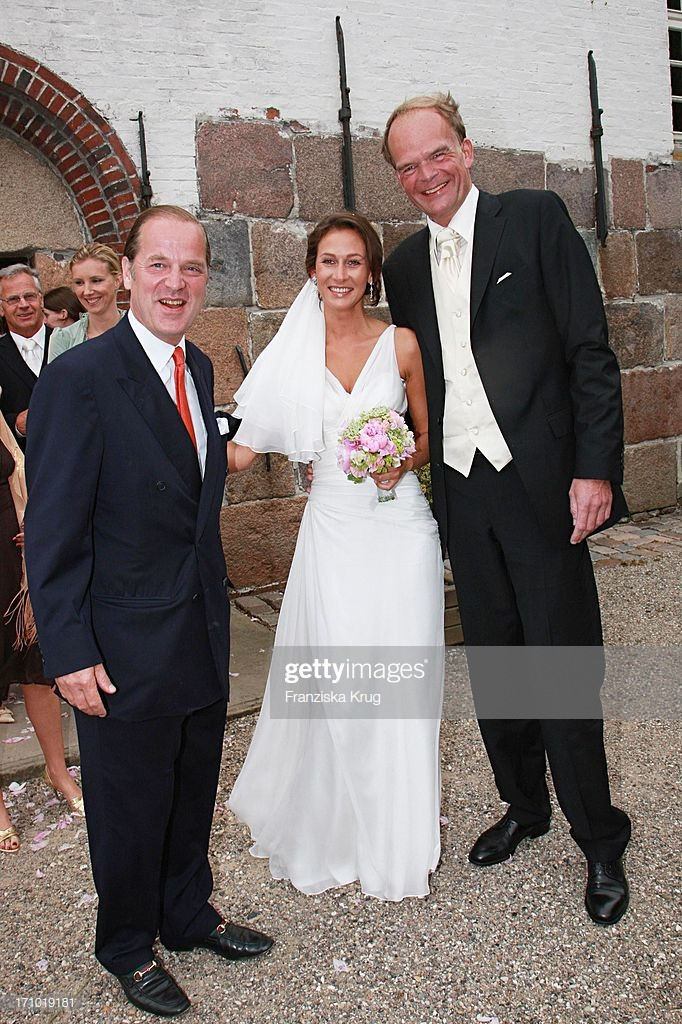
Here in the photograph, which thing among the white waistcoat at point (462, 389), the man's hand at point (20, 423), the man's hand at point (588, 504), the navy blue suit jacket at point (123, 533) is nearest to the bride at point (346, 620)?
the white waistcoat at point (462, 389)

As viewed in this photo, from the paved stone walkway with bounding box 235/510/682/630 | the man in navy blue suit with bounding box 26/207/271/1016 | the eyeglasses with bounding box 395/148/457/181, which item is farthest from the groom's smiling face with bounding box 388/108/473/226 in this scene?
the paved stone walkway with bounding box 235/510/682/630

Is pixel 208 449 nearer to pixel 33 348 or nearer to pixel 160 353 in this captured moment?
pixel 160 353

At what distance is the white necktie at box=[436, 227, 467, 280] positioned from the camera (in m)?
2.74

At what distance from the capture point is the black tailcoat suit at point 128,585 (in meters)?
2.04

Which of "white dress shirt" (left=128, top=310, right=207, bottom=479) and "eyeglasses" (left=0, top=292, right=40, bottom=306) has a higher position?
"eyeglasses" (left=0, top=292, right=40, bottom=306)

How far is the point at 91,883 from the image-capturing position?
2.96 meters

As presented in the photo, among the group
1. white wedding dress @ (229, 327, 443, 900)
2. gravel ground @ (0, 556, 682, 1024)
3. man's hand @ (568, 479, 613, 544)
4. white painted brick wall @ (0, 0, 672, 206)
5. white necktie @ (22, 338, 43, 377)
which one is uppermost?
white painted brick wall @ (0, 0, 672, 206)

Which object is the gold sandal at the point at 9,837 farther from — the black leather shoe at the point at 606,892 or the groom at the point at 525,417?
the black leather shoe at the point at 606,892

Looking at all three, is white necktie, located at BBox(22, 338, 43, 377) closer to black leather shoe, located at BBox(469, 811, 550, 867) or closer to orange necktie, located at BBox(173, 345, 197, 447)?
orange necktie, located at BBox(173, 345, 197, 447)

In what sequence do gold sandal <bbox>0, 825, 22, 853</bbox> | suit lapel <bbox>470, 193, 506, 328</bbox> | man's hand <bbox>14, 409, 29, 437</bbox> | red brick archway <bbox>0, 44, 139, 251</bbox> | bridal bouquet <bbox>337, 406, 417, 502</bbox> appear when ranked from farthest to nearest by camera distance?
red brick archway <bbox>0, 44, 139, 251</bbox>, man's hand <bbox>14, 409, 29, 437</bbox>, gold sandal <bbox>0, 825, 22, 853</bbox>, bridal bouquet <bbox>337, 406, 417, 502</bbox>, suit lapel <bbox>470, 193, 506, 328</bbox>

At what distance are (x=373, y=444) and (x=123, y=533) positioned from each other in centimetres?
94

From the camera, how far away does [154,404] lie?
6.99ft

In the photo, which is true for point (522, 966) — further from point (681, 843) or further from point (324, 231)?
point (324, 231)

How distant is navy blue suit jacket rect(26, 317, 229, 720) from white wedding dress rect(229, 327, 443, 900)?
0.75 metres
